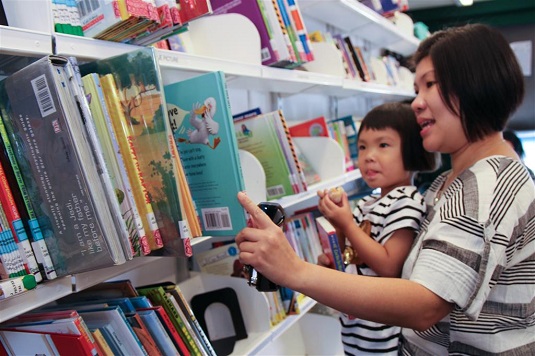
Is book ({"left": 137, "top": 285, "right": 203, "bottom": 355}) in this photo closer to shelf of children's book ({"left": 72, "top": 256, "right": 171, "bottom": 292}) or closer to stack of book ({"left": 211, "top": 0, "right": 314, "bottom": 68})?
shelf of children's book ({"left": 72, "top": 256, "right": 171, "bottom": 292})

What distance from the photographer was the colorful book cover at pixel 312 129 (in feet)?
6.09

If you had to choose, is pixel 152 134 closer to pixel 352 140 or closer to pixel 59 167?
pixel 59 167

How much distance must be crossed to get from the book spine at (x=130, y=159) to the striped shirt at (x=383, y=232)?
0.78 m

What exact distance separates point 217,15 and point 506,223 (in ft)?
3.55

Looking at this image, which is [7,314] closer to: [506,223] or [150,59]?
[150,59]

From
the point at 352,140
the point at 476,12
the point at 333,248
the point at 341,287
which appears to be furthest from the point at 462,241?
the point at 476,12

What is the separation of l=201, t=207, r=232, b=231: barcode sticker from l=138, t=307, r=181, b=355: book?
0.22 m

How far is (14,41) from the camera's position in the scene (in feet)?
2.15

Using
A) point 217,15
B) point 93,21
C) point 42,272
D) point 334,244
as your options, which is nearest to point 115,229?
point 42,272

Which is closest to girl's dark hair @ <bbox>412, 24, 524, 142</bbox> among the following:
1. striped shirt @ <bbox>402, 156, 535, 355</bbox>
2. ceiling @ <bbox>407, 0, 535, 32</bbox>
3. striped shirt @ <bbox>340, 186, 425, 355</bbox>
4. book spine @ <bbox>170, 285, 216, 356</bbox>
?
striped shirt @ <bbox>402, 156, 535, 355</bbox>

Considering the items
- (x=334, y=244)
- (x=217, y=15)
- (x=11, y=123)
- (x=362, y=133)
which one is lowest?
(x=334, y=244)

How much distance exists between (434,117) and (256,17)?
712 millimetres

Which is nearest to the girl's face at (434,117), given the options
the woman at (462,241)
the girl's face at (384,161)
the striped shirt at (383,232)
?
the woman at (462,241)

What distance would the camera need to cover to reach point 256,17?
1385 mm
